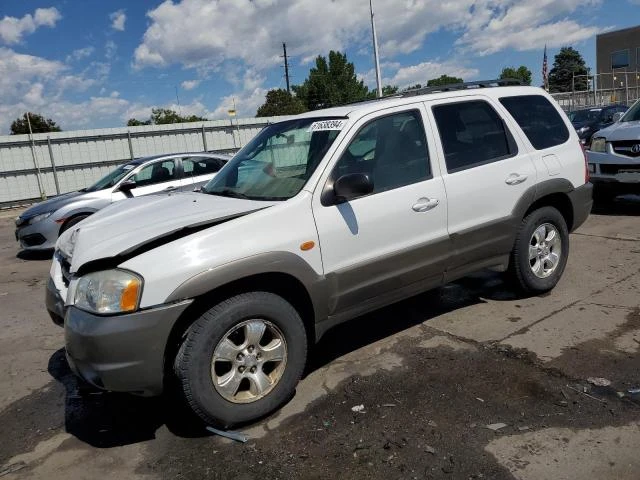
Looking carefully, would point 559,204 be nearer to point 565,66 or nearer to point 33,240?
point 33,240

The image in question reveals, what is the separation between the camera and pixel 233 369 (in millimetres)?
3055

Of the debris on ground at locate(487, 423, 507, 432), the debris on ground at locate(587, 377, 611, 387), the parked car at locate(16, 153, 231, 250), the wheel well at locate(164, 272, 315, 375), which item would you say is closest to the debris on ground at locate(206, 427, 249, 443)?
the wheel well at locate(164, 272, 315, 375)

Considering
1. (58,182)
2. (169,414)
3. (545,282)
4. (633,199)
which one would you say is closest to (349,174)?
(169,414)

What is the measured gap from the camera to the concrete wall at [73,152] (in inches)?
680

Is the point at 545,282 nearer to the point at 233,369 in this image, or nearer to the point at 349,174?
the point at 349,174

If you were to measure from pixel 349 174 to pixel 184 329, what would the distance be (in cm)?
138

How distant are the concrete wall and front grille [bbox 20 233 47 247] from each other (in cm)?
1025

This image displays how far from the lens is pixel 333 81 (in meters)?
66.1

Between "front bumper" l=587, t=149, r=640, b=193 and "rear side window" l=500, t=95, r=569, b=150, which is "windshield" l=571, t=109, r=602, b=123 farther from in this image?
"rear side window" l=500, t=95, r=569, b=150

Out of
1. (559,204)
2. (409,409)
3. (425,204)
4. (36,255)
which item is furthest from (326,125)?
(36,255)

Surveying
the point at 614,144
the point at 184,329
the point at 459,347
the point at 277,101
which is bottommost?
the point at 459,347

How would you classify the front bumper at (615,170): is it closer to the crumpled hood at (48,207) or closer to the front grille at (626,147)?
the front grille at (626,147)

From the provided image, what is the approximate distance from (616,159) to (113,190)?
325 inches

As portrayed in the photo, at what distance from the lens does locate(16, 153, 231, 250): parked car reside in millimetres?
8555
